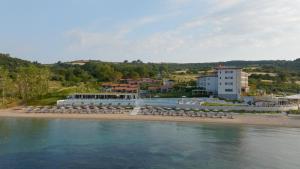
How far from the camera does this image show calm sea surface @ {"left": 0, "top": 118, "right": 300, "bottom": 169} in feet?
108

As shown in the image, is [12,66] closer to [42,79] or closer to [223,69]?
[42,79]

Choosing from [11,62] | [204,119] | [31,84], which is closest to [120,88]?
[31,84]

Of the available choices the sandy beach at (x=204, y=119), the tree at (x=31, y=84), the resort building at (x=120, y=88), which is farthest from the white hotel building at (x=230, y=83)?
the tree at (x=31, y=84)

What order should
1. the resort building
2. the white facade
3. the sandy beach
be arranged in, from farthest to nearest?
the resort building → the white facade → the sandy beach

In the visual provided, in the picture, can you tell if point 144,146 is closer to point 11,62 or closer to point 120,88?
point 120,88

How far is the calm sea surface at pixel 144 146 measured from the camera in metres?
32.8

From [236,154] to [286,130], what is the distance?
2074 centimetres

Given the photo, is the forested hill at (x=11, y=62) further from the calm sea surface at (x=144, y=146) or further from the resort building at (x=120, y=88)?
the calm sea surface at (x=144, y=146)

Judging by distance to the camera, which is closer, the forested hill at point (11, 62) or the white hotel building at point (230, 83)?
the white hotel building at point (230, 83)

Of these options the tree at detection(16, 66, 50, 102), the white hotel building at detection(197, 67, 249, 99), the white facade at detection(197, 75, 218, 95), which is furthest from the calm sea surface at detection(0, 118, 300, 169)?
the white facade at detection(197, 75, 218, 95)

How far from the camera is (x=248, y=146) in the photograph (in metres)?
41.9

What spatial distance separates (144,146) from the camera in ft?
132

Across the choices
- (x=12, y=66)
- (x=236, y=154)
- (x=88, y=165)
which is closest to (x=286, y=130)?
(x=236, y=154)

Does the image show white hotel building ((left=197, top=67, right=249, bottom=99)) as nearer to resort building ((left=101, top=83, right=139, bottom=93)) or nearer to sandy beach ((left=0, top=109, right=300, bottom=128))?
sandy beach ((left=0, top=109, right=300, bottom=128))
